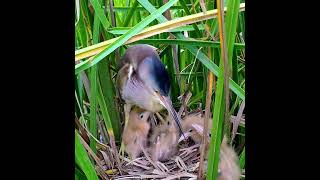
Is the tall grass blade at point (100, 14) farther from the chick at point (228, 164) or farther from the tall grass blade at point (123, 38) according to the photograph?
the chick at point (228, 164)

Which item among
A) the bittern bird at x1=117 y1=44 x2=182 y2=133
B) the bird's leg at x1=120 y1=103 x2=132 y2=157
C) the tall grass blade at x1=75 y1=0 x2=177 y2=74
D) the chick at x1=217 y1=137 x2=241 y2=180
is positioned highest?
the tall grass blade at x1=75 y1=0 x2=177 y2=74

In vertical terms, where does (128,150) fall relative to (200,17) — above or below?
below

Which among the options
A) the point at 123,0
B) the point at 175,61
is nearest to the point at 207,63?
the point at 175,61

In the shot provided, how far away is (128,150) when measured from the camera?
3.10ft

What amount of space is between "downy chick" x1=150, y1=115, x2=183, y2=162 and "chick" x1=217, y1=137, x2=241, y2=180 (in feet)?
0.27

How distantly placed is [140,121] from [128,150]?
5cm

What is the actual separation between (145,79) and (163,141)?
0.37 feet

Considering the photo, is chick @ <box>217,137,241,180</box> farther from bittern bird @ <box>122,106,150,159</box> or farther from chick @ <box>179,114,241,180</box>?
bittern bird @ <box>122,106,150,159</box>

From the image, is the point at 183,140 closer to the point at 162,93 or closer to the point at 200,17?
the point at 162,93

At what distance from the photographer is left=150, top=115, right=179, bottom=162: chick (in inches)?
37.2

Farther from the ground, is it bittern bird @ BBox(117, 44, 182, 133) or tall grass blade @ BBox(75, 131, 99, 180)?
bittern bird @ BBox(117, 44, 182, 133)

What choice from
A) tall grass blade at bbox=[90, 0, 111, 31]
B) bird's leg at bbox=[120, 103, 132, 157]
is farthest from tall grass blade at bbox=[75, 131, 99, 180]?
tall grass blade at bbox=[90, 0, 111, 31]

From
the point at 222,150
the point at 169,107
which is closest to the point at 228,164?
the point at 222,150

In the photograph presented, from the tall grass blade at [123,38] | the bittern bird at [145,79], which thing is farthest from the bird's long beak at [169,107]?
the tall grass blade at [123,38]
